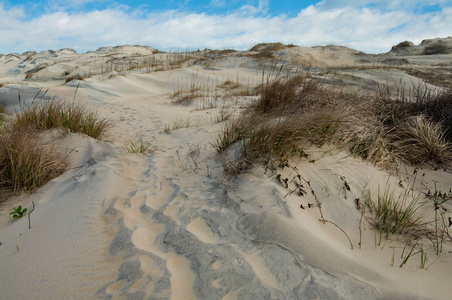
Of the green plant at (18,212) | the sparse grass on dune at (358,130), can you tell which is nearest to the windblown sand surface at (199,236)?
the green plant at (18,212)

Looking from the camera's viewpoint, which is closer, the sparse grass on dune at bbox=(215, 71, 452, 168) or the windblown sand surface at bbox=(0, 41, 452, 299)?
the windblown sand surface at bbox=(0, 41, 452, 299)

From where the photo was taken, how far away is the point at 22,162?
94.6 inches

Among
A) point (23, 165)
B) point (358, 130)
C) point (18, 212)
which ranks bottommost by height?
point (18, 212)

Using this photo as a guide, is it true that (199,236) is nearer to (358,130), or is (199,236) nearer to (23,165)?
(23,165)

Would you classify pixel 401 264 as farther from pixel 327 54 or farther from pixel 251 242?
pixel 327 54

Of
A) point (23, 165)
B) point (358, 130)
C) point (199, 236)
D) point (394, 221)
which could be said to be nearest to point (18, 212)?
point (23, 165)

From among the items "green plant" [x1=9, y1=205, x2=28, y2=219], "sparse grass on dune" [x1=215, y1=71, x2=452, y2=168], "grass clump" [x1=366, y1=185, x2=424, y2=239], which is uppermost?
"sparse grass on dune" [x1=215, y1=71, x2=452, y2=168]

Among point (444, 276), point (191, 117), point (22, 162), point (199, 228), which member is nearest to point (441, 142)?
point (444, 276)

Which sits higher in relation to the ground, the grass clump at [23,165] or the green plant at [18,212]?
the grass clump at [23,165]

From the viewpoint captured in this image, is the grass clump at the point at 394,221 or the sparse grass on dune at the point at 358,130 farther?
the sparse grass on dune at the point at 358,130

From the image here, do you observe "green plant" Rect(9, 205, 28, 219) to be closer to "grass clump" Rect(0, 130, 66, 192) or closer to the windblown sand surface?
the windblown sand surface

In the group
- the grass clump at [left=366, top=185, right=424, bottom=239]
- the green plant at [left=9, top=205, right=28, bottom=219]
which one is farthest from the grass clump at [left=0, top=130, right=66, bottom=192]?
the grass clump at [left=366, top=185, right=424, bottom=239]

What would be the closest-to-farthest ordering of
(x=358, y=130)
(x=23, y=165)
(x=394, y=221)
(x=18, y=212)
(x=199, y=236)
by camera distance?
(x=199, y=236) < (x=394, y=221) < (x=18, y=212) < (x=23, y=165) < (x=358, y=130)

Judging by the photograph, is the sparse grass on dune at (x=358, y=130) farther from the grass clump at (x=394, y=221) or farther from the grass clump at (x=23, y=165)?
the grass clump at (x=23, y=165)
